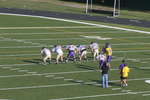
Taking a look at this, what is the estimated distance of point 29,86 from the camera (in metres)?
24.3

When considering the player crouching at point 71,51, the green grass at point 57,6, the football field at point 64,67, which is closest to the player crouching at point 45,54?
the football field at point 64,67

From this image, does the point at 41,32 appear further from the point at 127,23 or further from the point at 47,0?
the point at 47,0

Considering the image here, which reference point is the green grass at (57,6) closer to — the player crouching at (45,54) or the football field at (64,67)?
the football field at (64,67)

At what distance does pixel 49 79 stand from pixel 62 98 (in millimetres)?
4004

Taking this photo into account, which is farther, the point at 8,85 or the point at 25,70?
the point at 25,70

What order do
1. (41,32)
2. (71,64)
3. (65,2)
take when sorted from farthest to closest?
(65,2) → (41,32) → (71,64)

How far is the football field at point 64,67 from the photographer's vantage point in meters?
23.3

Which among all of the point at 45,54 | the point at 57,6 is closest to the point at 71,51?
the point at 45,54

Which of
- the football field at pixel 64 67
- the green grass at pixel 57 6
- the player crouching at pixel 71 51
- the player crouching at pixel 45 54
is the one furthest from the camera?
the green grass at pixel 57 6

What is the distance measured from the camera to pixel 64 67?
29516 millimetres

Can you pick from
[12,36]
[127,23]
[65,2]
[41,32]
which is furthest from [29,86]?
[65,2]

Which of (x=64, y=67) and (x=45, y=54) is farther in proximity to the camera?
(x=45, y=54)

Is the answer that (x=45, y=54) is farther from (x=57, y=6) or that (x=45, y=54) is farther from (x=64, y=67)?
(x=57, y=6)

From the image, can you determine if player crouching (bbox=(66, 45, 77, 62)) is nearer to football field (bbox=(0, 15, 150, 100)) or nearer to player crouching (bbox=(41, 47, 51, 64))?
football field (bbox=(0, 15, 150, 100))
